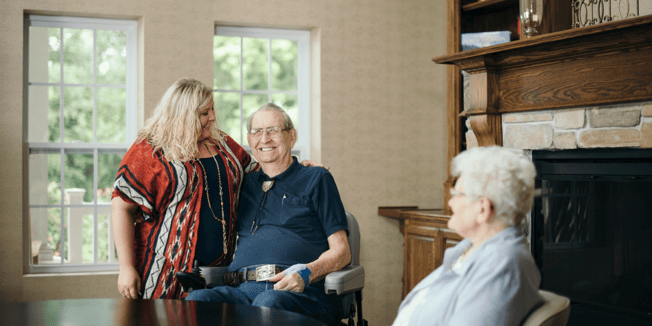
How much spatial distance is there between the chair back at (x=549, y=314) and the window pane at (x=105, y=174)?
3366mm

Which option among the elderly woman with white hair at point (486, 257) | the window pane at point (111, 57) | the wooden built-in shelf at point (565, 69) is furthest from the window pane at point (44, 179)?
the elderly woman with white hair at point (486, 257)

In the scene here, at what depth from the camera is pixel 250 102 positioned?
14.1 ft

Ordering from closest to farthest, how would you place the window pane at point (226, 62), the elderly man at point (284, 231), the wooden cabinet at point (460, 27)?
the elderly man at point (284, 231) < the wooden cabinet at point (460, 27) < the window pane at point (226, 62)

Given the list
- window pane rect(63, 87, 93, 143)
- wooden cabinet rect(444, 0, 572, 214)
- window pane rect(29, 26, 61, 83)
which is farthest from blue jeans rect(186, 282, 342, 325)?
window pane rect(29, 26, 61, 83)

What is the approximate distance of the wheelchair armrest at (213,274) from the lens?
7.77 feet

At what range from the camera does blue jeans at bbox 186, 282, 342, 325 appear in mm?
2080

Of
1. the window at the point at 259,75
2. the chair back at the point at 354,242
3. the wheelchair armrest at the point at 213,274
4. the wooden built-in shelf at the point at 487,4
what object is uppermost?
the wooden built-in shelf at the point at 487,4

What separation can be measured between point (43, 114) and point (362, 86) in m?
2.27

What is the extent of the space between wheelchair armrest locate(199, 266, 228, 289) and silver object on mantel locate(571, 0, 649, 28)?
2328mm

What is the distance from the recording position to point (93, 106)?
Result: 3969 millimetres

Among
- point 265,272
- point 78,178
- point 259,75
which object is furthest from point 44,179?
point 265,272

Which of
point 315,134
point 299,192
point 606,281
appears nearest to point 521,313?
point 299,192

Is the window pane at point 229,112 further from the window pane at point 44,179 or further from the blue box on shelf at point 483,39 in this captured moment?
the blue box on shelf at point 483,39

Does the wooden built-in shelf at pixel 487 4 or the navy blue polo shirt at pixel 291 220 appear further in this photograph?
the wooden built-in shelf at pixel 487 4
